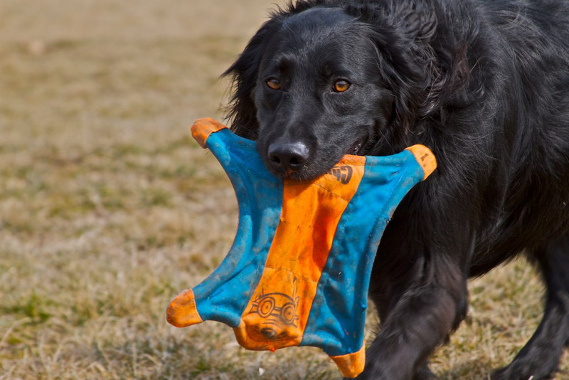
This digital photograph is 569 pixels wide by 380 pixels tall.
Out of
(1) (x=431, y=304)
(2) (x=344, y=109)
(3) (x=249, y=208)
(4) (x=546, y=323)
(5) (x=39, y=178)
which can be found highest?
(2) (x=344, y=109)

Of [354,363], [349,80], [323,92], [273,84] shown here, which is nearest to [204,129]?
[273,84]

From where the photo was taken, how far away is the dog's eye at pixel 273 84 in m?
2.79

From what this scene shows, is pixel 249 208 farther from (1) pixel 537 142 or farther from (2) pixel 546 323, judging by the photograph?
(2) pixel 546 323

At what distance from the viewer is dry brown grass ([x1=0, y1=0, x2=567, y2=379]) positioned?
3473 millimetres

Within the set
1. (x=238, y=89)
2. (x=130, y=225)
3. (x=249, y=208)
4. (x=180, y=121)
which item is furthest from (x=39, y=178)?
(x=249, y=208)

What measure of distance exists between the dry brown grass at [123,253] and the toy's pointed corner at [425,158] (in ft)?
3.42

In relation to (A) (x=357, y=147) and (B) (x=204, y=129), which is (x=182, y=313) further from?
(A) (x=357, y=147)

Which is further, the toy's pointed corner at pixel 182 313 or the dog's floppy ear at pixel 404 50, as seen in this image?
the dog's floppy ear at pixel 404 50

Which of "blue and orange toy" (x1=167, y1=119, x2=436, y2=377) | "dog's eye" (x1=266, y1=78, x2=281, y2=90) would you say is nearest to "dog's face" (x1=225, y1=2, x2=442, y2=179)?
"dog's eye" (x1=266, y1=78, x2=281, y2=90)

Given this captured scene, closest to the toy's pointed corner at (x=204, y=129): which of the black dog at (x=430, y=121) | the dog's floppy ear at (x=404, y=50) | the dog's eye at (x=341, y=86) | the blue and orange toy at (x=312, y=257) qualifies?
the black dog at (x=430, y=121)

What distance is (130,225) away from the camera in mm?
5551

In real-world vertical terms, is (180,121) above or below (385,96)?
below

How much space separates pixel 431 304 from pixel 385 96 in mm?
784

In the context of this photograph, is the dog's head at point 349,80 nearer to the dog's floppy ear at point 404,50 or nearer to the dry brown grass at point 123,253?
the dog's floppy ear at point 404,50
